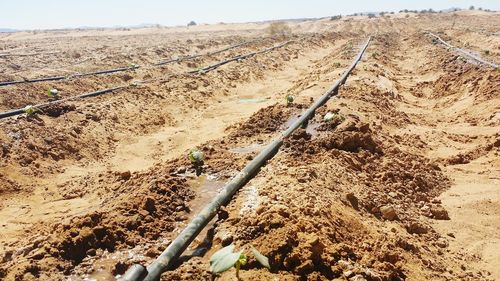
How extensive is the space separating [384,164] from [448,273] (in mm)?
2626

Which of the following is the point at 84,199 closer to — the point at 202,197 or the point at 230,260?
the point at 202,197

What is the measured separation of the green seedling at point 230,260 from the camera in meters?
3.39

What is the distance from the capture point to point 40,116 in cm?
998

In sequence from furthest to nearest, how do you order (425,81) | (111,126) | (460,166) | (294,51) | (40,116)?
(294,51) < (425,81) < (111,126) < (40,116) < (460,166)

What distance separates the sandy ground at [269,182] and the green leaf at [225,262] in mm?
185

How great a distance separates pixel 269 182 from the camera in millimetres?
5301

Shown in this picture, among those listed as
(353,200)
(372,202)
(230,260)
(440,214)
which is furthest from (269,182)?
(440,214)

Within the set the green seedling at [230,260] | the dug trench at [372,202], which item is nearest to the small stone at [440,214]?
the dug trench at [372,202]

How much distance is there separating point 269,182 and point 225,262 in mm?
1979

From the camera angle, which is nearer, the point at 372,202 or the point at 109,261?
the point at 109,261

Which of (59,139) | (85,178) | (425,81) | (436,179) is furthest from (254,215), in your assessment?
(425,81)

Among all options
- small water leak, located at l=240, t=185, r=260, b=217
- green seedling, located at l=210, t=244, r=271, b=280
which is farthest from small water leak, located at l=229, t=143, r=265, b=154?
green seedling, located at l=210, t=244, r=271, b=280

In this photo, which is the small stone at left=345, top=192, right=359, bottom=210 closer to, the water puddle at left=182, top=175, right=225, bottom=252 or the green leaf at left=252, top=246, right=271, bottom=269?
the water puddle at left=182, top=175, right=225, bottom=252

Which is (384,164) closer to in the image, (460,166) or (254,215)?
(460,166)
